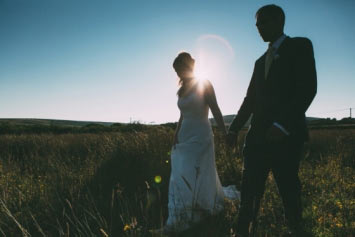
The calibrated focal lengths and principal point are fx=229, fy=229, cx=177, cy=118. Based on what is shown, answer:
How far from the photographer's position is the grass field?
9.14ft

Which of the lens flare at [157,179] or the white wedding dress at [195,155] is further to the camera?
the lens flare at [157,179]

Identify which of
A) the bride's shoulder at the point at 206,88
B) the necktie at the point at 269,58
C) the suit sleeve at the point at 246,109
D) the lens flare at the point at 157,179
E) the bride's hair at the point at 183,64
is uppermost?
the bride's hair at the point at 183,64

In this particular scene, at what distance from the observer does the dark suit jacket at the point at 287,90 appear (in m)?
2.04

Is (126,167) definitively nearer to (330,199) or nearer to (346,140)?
(330,199)

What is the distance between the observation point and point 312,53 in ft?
6.90

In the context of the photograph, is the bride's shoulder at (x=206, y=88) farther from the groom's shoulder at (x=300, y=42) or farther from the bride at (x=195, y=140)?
the groom's shoulder at (x=300, y=42)

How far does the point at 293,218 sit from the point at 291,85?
1.35m

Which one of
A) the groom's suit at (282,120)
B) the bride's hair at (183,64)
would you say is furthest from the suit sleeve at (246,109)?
the bride's hair at (183,64)

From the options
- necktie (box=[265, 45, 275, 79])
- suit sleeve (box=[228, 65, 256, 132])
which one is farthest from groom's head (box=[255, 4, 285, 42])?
suit sleeve (box=[228, 65, 256, 132])

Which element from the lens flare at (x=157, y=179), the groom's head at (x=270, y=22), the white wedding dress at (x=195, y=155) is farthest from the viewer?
the lens flare at (x=157, y=179)

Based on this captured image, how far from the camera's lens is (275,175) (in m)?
2.37

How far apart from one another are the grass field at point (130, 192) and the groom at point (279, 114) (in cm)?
33

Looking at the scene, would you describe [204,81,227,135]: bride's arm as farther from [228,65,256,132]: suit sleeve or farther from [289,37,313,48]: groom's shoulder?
[289,37,313,48]: groom's shoulder

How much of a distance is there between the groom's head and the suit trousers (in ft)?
3.47
